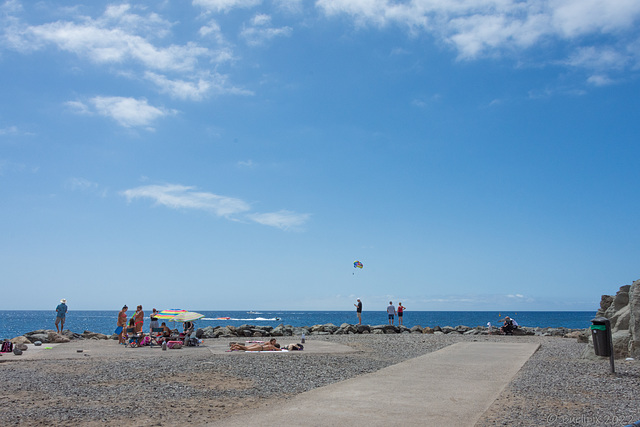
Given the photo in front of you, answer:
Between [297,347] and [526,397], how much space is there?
898cm

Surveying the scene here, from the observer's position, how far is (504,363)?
12562 millimetres

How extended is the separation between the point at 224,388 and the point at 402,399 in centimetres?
316

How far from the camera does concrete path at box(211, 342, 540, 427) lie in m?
6.40

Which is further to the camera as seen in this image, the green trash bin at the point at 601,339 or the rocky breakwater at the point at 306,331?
the rocky breakwater at the point at 306,331

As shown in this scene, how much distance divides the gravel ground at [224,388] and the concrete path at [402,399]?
1.22ft

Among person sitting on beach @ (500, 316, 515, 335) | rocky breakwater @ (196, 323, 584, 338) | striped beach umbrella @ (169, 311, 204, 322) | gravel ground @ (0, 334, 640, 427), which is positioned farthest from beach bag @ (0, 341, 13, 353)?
person sitting on beach @ (500, 316, 515, 335)

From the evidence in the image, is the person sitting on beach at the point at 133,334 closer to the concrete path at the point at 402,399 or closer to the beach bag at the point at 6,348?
the beach bag at the point at 6,348

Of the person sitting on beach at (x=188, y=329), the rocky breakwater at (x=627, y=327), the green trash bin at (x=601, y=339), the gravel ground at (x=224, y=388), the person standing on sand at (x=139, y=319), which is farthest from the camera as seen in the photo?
the person standing on sand at (x=139, y=319)

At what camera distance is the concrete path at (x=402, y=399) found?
6.40 m

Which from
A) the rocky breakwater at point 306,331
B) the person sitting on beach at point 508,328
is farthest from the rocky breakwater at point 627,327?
the person sitting on beach at point 508,328

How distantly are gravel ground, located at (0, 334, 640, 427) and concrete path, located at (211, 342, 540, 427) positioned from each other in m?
0.37

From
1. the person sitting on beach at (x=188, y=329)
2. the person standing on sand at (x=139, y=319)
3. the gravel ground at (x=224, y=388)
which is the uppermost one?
the person standing on sand at (x=139, y=319)

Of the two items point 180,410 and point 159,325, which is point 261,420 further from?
point 159,325

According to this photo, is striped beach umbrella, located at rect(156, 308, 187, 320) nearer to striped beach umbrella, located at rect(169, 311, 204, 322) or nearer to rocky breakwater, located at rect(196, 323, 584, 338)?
striped beach umbrella, located at rect(169, 311, 204, 322)
